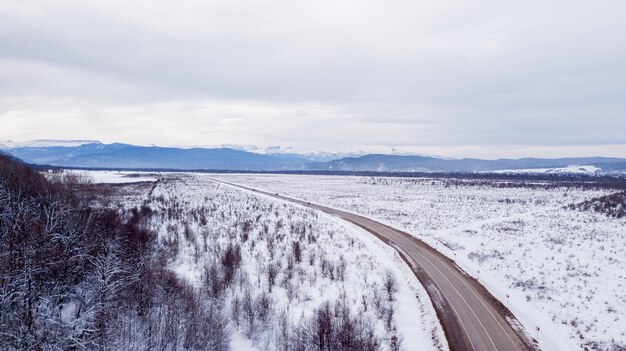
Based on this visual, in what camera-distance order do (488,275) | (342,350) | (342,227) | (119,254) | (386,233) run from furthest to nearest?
(342,227) → (386,233) → (488,275) → (119,254) → (342,350)

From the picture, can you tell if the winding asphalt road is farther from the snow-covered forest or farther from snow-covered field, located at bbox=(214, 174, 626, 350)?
snow-covered field, located at bbox=(214, 174, 626, 350)

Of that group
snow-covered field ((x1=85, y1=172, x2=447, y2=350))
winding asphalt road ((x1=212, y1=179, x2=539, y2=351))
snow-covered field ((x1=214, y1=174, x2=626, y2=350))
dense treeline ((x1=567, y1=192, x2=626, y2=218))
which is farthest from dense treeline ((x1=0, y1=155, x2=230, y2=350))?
dense treeline ((x1=567, y1=192, x2=626, y2=218))

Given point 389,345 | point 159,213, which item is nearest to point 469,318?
point 389,345

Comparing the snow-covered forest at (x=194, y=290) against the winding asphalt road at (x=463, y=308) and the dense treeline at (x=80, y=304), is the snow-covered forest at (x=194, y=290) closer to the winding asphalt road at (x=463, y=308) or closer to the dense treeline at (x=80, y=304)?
the dense treeline at (x=80, y=304)

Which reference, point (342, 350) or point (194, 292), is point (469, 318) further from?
point (194, 292)

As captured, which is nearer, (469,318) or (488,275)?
(469,318)

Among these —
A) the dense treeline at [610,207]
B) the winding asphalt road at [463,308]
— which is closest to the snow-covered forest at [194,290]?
the winding asphalt road at [463,308]
